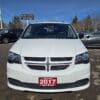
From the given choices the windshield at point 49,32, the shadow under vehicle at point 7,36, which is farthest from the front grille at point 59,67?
the shadow under vehicle at point 7,36

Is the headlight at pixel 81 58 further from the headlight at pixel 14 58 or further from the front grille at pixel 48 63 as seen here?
the headlight at pixel 14 58

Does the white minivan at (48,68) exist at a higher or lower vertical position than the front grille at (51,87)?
higher

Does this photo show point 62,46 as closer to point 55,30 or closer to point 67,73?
point 67,73

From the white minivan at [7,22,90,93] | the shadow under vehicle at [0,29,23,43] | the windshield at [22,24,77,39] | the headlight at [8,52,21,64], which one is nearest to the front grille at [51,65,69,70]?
the white minivan at [7,22,90,93]

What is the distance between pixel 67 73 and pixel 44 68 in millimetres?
441

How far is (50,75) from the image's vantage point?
5816 millimetres

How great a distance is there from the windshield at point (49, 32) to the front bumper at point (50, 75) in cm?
177

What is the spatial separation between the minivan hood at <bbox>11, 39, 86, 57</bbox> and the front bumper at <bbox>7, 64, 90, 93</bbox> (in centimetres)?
33

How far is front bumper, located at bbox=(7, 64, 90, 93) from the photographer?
5840 millimetres

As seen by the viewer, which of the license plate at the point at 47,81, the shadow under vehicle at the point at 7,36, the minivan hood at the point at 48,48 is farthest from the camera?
the shadow under vehicle at the point at 7,36

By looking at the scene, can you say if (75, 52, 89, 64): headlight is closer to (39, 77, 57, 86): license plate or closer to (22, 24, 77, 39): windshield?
(39, 77, 57, 86): license plate

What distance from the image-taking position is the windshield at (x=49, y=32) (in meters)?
7.68

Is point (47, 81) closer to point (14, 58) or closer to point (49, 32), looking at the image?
point (14, 58)

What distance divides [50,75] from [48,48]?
670 mm
